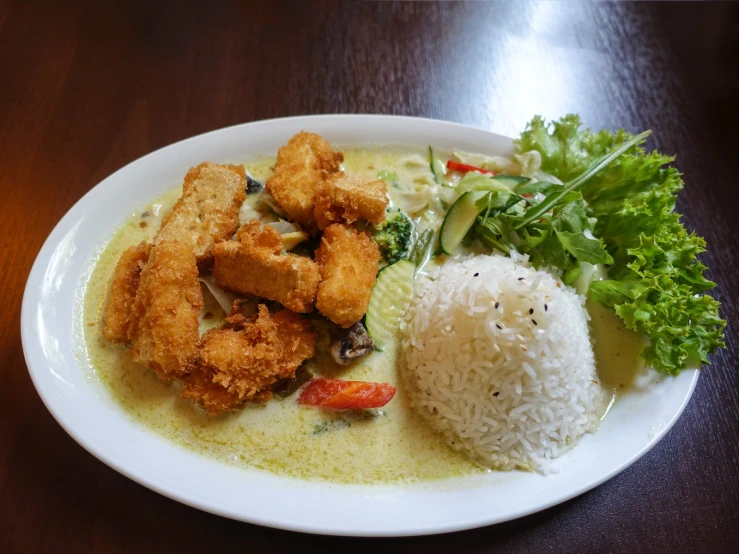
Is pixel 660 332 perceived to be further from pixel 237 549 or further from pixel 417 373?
pixel 237 549

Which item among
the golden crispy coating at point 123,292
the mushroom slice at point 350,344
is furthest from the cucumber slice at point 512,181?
the golden crispy coating at point 123,292

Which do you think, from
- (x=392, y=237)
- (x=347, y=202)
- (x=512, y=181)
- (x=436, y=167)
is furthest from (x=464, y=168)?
(x=347, y=202)

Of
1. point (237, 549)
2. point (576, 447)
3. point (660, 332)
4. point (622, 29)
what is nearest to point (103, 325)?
point (237, 549)

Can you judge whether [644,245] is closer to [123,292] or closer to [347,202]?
[347,202]

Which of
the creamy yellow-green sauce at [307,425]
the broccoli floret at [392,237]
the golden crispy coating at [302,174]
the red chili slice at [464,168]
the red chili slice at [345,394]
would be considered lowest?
the creamy yellow-green sauce at [307,425]

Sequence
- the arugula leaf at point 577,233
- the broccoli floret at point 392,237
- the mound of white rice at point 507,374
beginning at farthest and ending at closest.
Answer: the broccoli floret at point 392,237
the arugula leaf at point 577,233
the mound of white rice at point 507,374

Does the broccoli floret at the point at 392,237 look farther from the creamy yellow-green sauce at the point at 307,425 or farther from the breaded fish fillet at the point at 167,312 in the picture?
the breaded fish fillet at the point at 167,312

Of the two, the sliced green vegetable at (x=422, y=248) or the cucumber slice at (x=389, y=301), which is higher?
the sliced green vegetable at (x=422, y=248)
